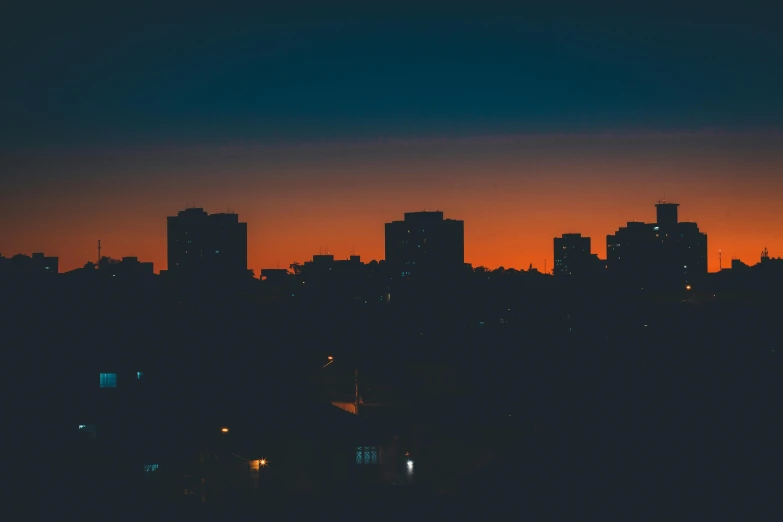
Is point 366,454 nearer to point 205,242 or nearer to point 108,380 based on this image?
point 108,380

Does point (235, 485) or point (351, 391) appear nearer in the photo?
point (235, 485)

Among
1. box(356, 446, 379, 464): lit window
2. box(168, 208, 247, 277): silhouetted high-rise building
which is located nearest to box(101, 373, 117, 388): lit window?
box(356, 446, 379, 464): lit window

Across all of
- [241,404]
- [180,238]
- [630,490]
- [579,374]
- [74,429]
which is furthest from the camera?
[180,238]

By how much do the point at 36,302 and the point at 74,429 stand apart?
5406 mm

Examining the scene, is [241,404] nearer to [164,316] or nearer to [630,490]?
[164,316]

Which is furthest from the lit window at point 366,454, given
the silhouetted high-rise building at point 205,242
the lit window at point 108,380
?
the silhouetted high-rise building at point 205,242

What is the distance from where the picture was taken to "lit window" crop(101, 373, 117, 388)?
86.9 feet

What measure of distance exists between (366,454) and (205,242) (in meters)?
103

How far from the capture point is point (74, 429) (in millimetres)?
24609

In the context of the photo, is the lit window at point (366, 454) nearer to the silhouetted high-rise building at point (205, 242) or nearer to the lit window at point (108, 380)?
the lit window at point (108, 380)

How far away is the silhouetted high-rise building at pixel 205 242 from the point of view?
12275 centimetres

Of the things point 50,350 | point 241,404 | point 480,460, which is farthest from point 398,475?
point 50,350

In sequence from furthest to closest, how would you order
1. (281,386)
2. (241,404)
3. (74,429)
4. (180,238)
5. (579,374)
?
1. (180,238)
2. (579,374)
3. (281,386)
4. (241,404)
5. (74,429)

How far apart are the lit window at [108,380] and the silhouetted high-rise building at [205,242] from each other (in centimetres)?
8978
